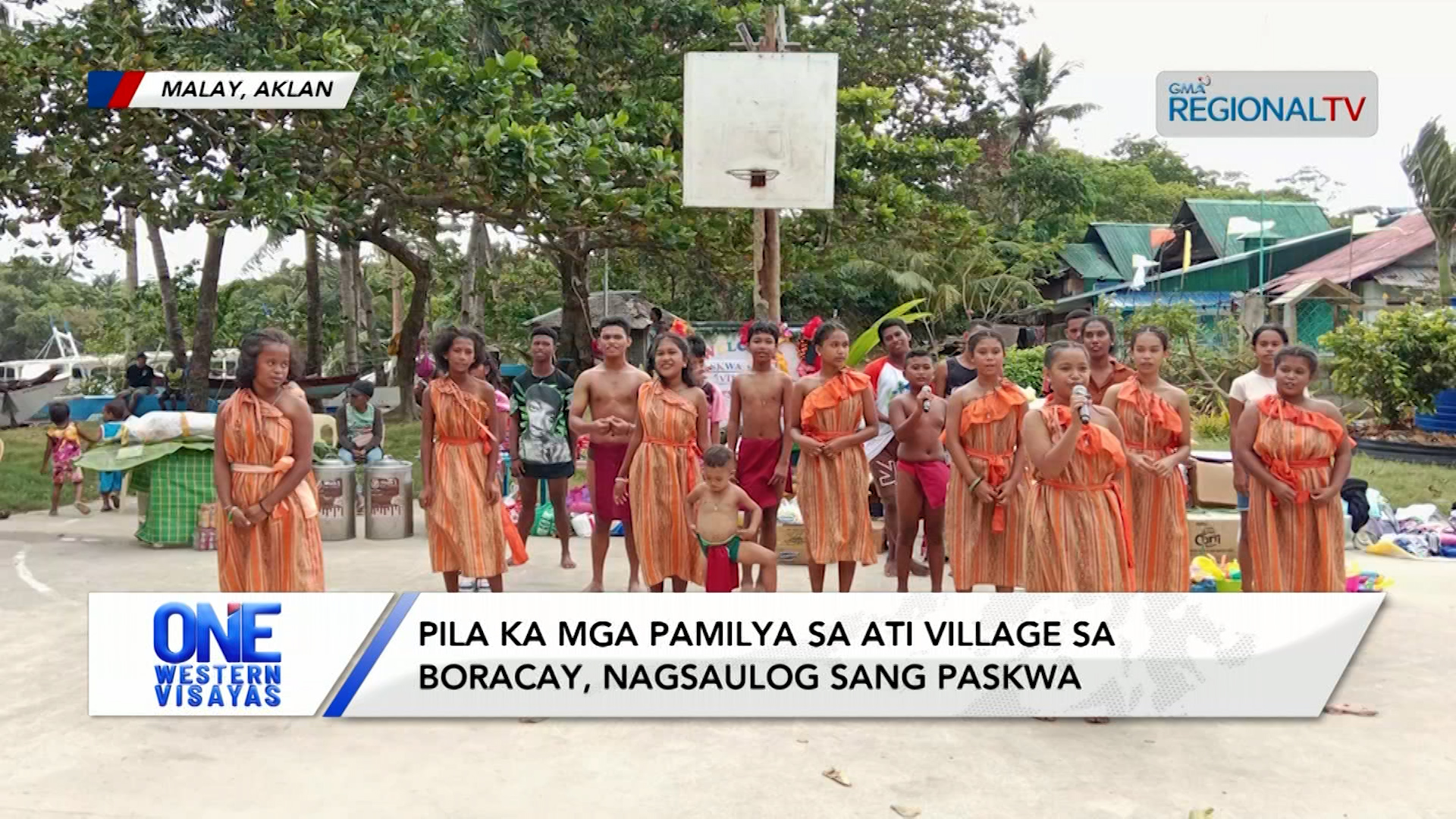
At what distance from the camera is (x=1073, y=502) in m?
4.81

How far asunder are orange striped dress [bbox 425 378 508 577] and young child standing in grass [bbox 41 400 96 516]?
5.77 meters

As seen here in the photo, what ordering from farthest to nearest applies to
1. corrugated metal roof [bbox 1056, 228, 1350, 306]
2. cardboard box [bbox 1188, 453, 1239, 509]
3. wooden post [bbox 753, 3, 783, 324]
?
corrugated metal roof [bbox 1056, 228, 1350, 306], wooden post [bbox 753, 3, 783, 324], cardboard box [bbox 1188, 453, 1239, 509]

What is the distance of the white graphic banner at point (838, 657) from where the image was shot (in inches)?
165

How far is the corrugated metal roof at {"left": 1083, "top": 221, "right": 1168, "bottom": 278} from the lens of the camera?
30.0 metres

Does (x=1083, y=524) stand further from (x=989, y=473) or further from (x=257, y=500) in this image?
(x=257, y=500)

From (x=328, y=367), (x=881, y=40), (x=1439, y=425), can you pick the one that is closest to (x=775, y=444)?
(x=1439, y=425)

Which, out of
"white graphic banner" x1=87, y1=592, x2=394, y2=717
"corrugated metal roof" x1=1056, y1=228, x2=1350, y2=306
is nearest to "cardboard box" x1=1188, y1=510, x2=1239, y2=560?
"white graphic banner" x1=87, y1=592, x2=394, y2=717

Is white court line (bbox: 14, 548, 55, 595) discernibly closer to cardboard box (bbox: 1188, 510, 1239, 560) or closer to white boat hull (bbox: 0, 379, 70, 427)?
cardboard box (bbox: 1188, 510, 1239, 560)

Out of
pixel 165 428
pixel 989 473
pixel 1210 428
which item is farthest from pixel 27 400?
pixel 989 473

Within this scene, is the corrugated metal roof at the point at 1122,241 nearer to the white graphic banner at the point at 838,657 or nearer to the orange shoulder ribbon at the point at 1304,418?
the orange shoulder ribbon at the point at 1304,418

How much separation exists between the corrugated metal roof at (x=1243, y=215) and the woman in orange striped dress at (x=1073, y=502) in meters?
24.8

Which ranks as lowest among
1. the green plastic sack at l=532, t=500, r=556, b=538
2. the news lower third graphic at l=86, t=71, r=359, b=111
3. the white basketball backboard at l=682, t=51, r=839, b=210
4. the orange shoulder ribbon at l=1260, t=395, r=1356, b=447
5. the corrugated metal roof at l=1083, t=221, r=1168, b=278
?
the green plastic sack at l=532, t=500, r=556, b=538

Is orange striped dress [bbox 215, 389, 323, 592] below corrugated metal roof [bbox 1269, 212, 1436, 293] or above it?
below

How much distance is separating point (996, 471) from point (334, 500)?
5.25 m
